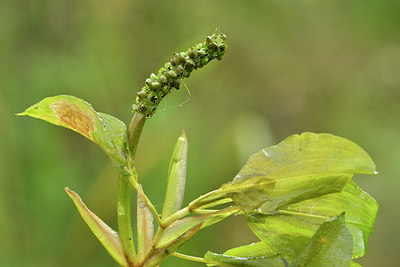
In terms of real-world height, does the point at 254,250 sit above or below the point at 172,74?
below

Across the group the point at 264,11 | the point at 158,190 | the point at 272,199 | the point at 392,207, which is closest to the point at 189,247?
the point at 158,190

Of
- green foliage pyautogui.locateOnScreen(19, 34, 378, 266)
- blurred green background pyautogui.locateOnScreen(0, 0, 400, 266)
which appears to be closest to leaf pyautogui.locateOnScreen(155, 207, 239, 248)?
green foliage pyautogui.locateOnScreen(19, 34, 378, 266)

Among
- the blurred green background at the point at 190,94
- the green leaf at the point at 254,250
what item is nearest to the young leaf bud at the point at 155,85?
the green leaf at the point at 254,250

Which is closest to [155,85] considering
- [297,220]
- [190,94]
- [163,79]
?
[163,79]

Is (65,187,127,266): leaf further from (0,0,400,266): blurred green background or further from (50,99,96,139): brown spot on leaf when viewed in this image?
(0,0,400,266): blurred green background

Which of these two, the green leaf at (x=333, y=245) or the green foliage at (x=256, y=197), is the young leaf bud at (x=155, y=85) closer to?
the green foliage at (x=256, y=197)

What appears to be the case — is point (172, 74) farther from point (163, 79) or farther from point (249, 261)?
point (249, 261)

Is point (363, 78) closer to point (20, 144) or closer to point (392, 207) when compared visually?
point (392, 207)

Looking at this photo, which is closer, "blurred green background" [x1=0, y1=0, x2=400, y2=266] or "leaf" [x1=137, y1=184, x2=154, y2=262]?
"leaf" [x1=137, y1=184, x2=154, y2=262]
